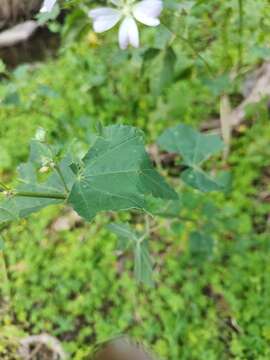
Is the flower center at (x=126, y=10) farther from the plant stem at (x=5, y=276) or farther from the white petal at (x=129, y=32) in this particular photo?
the plant stem at (x=5, y=276)

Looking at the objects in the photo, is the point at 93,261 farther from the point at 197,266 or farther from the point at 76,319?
the point at 197,266

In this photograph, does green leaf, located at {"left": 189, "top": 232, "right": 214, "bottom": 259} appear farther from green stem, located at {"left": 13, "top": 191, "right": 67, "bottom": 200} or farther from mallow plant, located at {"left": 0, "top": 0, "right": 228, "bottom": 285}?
green stem, located at {"left": 13, "top": 191, "right": 67, "bottom": 200}

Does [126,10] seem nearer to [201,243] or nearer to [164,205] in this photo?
[164,205]

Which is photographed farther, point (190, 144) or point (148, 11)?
point (190, 144)

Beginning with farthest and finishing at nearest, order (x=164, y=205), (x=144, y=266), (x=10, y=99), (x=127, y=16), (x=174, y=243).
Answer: (x=10, y=99)
(x=174, y=243)
(x=164, y=205)
(x=144, y=266)
(x=127, y=16)

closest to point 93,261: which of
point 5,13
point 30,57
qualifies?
point 30,57

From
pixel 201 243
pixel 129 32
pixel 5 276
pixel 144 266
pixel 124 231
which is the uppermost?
pixel 129 32

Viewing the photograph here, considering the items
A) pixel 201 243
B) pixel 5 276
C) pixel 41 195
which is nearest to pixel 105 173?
pixel 41 195
